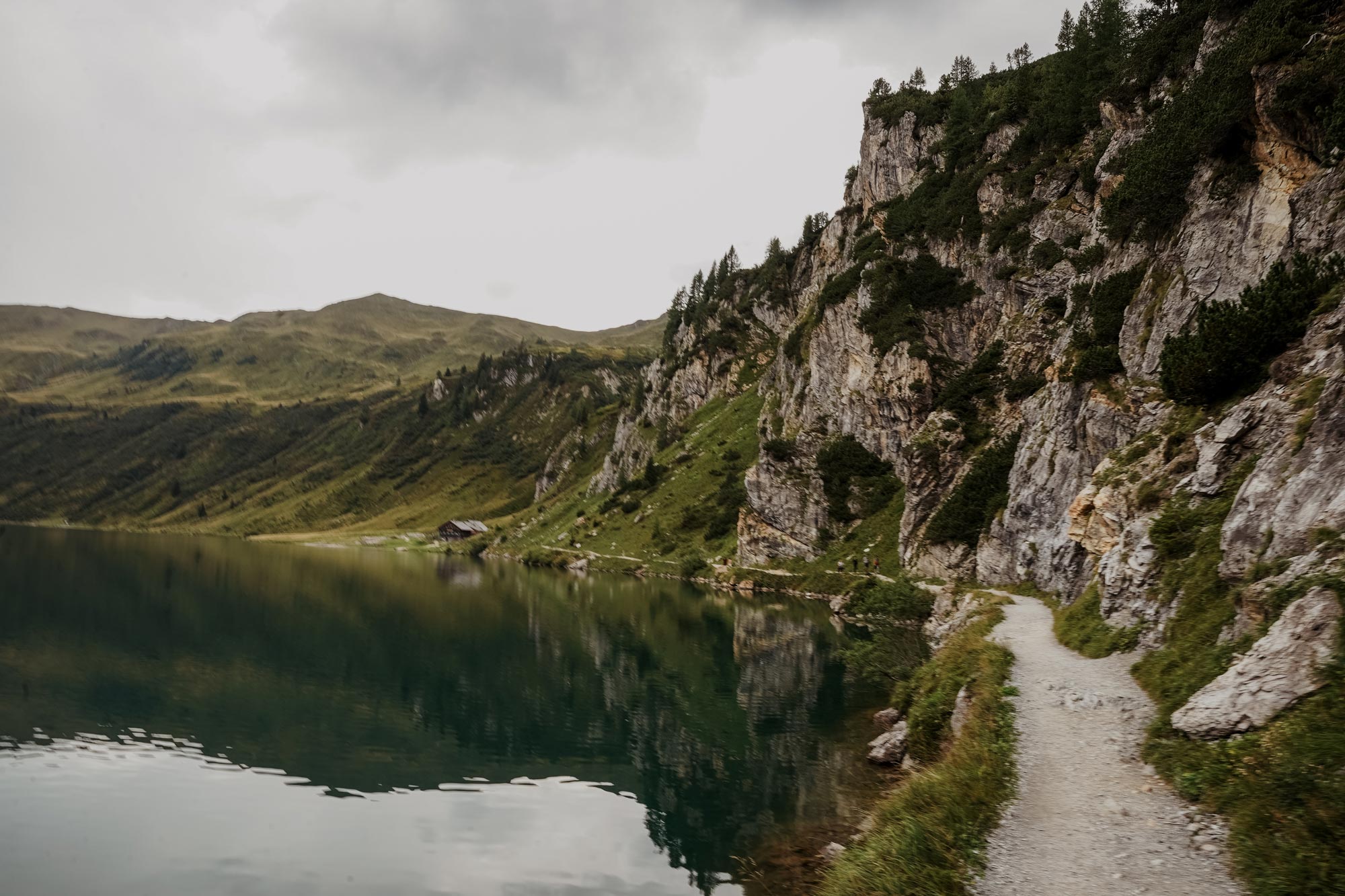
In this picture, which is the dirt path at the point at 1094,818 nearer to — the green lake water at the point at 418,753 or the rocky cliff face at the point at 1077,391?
the rocky cliff face at the point at 1077,391

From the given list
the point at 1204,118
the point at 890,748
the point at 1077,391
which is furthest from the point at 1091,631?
the point at 1204,118

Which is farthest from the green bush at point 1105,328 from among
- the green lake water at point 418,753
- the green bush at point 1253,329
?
the green lake water at point 418,753

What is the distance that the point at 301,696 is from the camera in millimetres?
48719

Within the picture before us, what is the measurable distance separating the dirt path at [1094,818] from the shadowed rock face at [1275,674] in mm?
1974

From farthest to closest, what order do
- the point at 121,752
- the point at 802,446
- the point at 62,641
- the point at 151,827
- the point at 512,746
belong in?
the point at 802,446, the point at 62,641, the point at 512,746, the point at 121,752, the point at 151,827

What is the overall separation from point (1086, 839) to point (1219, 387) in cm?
3162

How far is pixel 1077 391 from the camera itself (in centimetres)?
5988

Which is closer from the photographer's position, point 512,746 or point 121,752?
point 121,752

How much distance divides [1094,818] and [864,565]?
8659cm

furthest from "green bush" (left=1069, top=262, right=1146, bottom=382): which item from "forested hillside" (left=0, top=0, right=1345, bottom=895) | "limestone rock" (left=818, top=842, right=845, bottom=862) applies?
"limestone rock" (left=818, top=842, right=845, bottom=862)

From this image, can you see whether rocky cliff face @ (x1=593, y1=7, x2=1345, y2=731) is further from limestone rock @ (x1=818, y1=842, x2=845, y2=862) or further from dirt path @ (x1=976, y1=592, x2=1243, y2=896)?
limestone rock @ (x1=818, y1=842, x2=845, y2=862)

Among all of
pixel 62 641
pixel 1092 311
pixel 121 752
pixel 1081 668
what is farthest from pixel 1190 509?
pixel 62 641

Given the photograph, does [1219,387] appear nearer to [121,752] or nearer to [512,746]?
[512,746]

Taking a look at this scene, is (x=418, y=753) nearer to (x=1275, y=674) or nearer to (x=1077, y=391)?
(x=1275, y=674)
